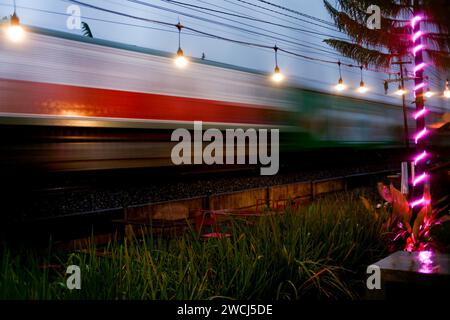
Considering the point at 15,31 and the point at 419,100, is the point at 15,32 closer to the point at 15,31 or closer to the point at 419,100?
the point at 15,31

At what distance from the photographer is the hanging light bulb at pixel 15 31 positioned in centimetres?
787

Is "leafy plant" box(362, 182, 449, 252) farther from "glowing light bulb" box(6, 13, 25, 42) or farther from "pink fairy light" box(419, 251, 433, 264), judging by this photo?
"glowing light bulb" box(6, 13, 25, 42)

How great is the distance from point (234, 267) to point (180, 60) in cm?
791

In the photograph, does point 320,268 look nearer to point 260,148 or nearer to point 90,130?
point 90,130

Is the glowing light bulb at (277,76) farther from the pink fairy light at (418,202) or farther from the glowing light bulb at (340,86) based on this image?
the pink fairy light at (418,202)

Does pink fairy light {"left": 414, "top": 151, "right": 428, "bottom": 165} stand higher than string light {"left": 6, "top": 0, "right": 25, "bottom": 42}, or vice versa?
string light {"left": 6, "top": 0, "right": 25, "bottom": 42}

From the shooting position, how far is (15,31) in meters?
8.01

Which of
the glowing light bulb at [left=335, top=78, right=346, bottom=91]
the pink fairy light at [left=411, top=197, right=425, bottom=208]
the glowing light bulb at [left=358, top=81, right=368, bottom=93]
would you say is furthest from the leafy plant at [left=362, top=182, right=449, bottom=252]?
the glowing light bulb at [left=358, top=81, right=368, bottom=93]

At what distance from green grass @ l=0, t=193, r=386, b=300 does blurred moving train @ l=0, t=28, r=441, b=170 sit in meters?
4.60

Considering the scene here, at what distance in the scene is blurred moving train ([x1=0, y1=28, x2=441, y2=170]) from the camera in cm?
814

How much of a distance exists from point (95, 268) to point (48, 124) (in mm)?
5966

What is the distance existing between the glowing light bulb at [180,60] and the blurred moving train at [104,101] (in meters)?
0.15

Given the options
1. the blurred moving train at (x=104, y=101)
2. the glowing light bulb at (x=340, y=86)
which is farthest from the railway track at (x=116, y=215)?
the glowing light bulb at (x=340, y=86)
